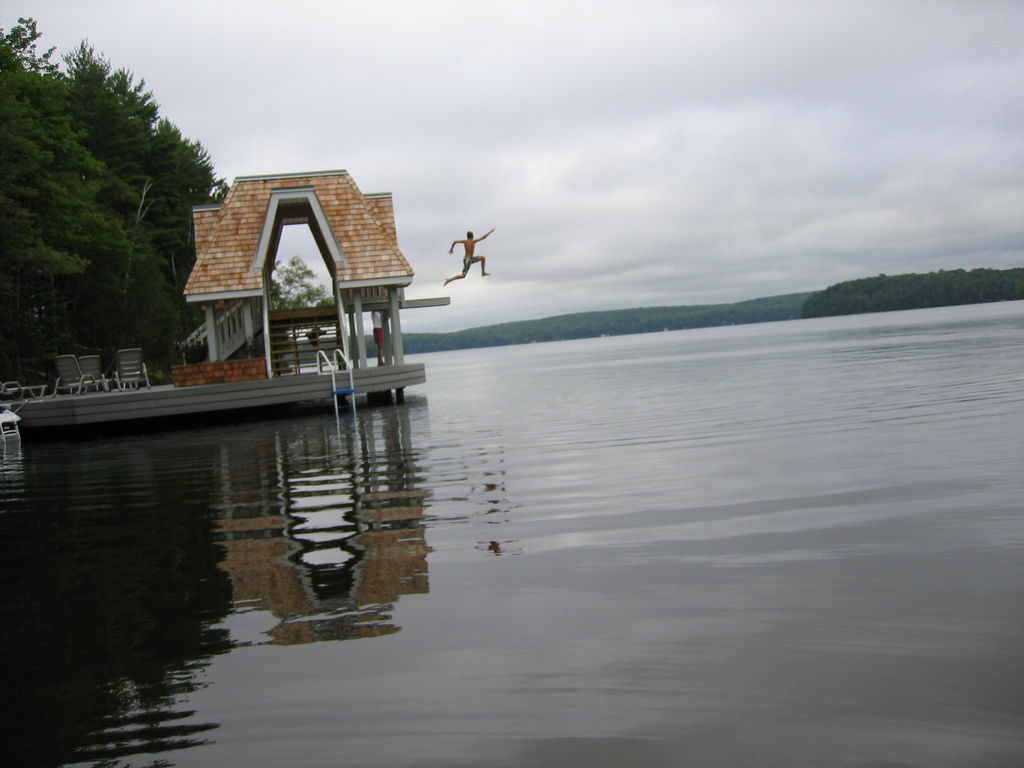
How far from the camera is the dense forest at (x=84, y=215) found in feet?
86.9

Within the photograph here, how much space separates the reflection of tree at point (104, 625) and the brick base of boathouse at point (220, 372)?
1197cm

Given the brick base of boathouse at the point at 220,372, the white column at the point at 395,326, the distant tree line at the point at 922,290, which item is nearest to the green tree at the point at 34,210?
the brick base of boathouse at the point at 220,372

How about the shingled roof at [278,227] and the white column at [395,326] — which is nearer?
the shingled roof at [278,227]

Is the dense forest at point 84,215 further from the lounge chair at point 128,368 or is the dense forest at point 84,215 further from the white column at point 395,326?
the white column at point 395,326

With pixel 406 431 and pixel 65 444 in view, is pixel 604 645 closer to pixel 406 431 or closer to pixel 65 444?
pixel 406 431

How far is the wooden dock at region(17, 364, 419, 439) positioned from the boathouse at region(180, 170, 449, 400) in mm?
683

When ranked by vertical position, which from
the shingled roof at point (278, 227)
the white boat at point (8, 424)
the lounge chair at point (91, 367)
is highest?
the shingled roof at point (278, 227)

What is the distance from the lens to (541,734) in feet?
10.3

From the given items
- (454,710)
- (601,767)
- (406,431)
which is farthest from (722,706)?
(406,431)

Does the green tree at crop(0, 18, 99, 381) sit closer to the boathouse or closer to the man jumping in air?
the boathouse

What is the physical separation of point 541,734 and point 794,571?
89.9 inches

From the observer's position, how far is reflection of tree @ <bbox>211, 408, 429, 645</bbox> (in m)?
4.66

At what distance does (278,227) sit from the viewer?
27.1 m

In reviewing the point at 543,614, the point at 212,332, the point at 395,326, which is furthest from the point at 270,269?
the point at 543,614
